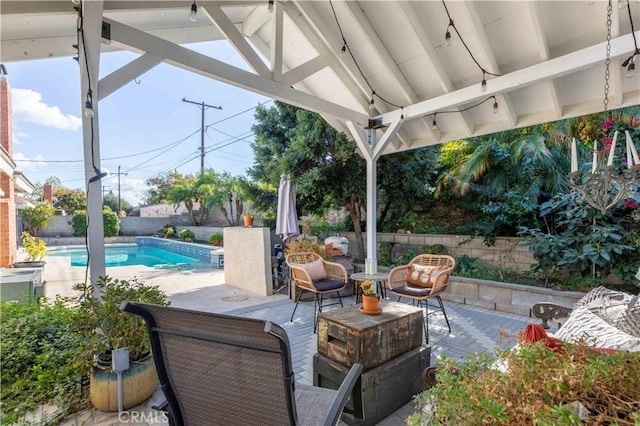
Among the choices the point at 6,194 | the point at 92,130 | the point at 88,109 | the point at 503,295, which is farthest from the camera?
the point at 6,194

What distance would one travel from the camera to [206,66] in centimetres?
318

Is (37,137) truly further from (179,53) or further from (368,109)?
(368,109)

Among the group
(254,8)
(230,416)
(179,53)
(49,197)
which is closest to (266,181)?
(254,8)

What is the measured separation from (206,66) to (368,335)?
2.98m

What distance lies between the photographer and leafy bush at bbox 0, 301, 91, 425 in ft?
7.18

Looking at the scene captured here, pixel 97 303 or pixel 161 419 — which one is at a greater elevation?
pixel 97 303

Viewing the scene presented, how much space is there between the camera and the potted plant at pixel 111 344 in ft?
7.02

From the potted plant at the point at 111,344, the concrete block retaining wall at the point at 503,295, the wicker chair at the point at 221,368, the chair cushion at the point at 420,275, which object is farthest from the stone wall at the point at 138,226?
the wicker chair at the point at 221,368

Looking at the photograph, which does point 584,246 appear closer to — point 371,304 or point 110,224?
point 371,304

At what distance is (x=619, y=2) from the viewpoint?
2.80m

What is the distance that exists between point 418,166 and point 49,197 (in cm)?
1989

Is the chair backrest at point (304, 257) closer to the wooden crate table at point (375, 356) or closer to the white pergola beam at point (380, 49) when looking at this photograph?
the wooden crate table at point (375, 356)

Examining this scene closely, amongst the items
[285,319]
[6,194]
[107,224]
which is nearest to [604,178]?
[285,319]

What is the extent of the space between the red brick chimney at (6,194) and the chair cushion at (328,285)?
5.24 meters
